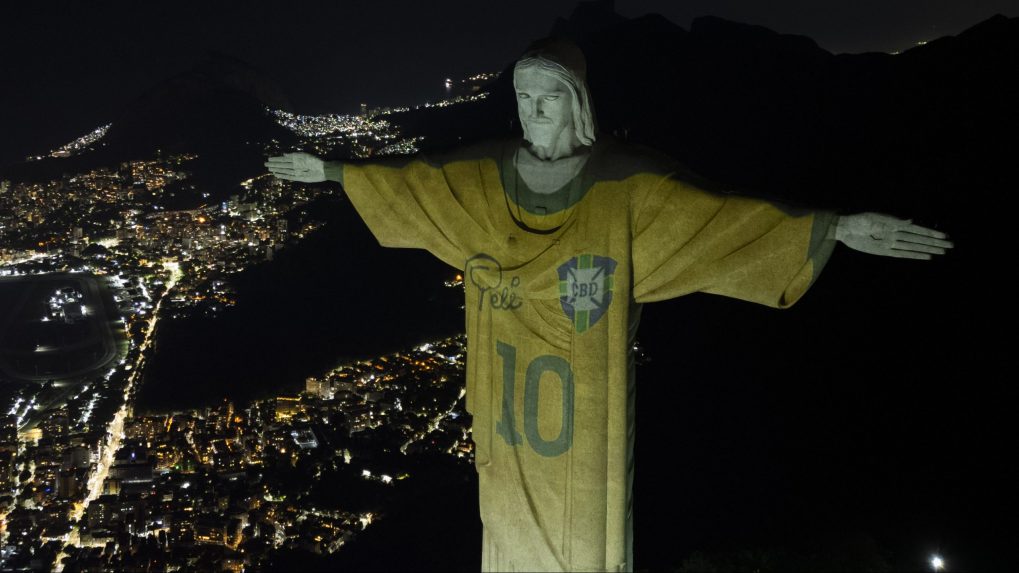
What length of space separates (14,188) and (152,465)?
81.3 feet

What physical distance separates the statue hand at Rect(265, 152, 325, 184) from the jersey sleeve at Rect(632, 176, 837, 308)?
1.16 m

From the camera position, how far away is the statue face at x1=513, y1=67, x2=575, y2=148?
102 inches

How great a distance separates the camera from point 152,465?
19.3m

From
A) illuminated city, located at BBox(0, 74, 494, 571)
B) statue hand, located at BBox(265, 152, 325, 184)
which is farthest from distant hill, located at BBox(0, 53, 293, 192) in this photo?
statue hand, located at BBox(265, 152, 325, 184)

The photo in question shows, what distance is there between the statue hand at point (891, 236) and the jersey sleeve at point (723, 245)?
0.07 meters

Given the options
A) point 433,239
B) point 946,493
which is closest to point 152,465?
point 946,493

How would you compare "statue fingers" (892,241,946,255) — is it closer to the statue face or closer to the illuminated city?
the statue face

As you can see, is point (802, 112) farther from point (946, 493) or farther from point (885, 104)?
point (946, 493)

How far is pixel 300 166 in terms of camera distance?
9.50 ft

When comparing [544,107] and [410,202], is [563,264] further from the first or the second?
[410,202]

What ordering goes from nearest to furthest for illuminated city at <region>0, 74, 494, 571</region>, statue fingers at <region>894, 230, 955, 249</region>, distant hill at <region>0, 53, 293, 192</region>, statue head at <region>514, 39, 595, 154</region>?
statue fingers at <region>894, 230, 955, 249</region>, statue head at <region>514, 39, 595, 154</region>, illuminated city at <region>0, 74, 494, 571</region>, distant hill at <region>0, 53, 293, 192</region>

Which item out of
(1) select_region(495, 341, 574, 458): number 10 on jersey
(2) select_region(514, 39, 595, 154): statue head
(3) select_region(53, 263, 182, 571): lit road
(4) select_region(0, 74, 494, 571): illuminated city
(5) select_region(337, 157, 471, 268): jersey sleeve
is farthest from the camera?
(3) select_region(53, 263, 182, 571): lit road

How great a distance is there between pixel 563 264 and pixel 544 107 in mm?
518

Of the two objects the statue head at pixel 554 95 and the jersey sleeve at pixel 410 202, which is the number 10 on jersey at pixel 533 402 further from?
the statue head at pixel 554 95
